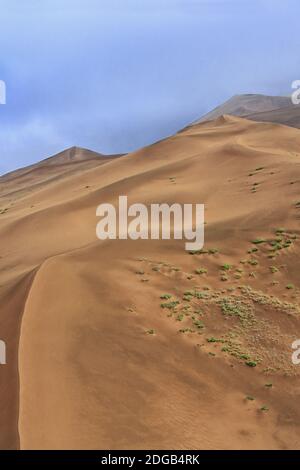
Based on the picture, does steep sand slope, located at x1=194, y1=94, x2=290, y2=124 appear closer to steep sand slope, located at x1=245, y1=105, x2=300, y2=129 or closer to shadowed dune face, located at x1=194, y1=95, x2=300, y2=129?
shadowed dune face, located at x1=194, y1=95, x2=300, y2=129

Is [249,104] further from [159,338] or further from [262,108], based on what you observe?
[159,338]

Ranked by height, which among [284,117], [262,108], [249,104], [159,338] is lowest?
[159,338]

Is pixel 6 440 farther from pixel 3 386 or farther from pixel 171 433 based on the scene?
pixel 171 433

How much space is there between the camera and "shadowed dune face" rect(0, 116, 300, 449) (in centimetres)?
725

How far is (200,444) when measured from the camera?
712 centimetres

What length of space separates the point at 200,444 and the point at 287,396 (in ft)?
7.15

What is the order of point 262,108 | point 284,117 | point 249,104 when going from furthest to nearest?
point 249,104 → point 262,108 → point 284,117

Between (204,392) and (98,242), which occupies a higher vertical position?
(98,242)

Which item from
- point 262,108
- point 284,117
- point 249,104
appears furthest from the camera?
point 249,104

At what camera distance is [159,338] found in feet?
30.8

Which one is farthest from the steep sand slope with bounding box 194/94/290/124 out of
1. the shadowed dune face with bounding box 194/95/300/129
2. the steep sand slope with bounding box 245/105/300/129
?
the steep sand slope with bounding box 245/105/300/129

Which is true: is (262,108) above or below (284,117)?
above

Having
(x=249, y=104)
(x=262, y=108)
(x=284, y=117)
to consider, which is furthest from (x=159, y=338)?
(x=249, y=104)

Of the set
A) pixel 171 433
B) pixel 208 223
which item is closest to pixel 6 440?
pixel 171 433
